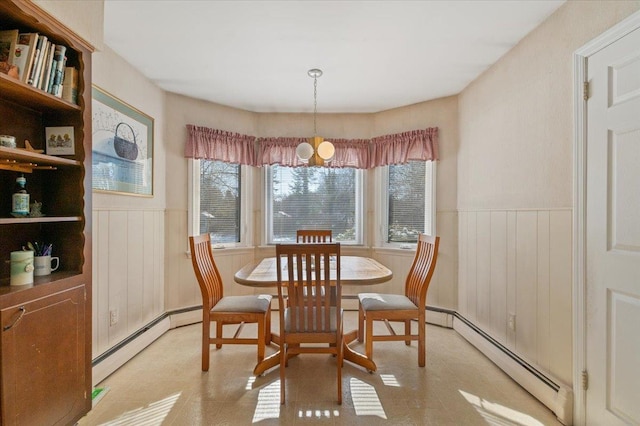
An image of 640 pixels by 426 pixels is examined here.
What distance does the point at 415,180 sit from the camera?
148 inches

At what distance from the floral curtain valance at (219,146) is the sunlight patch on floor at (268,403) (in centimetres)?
246

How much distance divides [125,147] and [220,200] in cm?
123

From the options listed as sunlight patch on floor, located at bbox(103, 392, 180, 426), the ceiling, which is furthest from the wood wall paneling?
sunlight patch on floor, located at bbox(103, 392, 180, 426)

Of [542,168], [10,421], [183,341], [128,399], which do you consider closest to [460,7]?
[542,168]

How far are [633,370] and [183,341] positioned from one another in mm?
3182

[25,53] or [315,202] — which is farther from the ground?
[25,53]

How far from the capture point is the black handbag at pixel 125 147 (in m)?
2.66

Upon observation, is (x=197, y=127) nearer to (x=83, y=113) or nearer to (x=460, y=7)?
(x=83, y=113)

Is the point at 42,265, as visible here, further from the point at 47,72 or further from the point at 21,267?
the point at 47,72

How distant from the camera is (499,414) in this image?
1919 mm

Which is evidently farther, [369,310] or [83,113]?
[369,310]

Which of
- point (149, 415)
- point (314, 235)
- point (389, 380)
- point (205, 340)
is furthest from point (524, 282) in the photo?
point (149, 415)

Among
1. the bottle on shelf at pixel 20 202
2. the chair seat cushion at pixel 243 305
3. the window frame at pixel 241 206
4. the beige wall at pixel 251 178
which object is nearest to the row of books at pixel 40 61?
the bottle on shelf at pixel 20 202

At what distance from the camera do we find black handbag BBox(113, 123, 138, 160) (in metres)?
2.66
